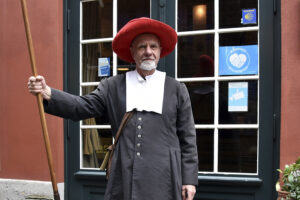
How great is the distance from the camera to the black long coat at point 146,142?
2.35 metres

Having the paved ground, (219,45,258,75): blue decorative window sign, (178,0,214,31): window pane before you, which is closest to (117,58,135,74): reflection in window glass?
(178,0,214,31): window pane

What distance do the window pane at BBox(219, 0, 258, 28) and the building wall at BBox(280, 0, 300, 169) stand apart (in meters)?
0.30

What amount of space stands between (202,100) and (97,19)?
1484 millimetres

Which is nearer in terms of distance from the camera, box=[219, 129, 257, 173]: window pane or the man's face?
the man's face

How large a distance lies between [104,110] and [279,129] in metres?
1.61

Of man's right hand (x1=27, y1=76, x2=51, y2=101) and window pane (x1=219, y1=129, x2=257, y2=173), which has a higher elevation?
man's right hand (x1=27, y1=76, x2=51, y2=101)

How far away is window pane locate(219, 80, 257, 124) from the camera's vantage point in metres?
3.29

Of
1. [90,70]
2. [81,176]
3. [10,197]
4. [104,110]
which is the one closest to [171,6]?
[90,70]

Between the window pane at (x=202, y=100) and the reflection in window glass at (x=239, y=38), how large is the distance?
0.43 metres

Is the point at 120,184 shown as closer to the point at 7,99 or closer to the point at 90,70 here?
the point at 90,70

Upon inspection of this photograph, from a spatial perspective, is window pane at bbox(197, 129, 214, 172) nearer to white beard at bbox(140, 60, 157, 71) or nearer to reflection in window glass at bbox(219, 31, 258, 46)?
reflection in window glass at bbox(219, 31, 258, 46)

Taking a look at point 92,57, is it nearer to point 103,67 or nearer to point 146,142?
point 103,67

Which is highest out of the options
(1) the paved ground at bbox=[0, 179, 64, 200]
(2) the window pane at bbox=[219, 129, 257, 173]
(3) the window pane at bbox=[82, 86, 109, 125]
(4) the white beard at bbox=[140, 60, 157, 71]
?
(4) the white beard at bbox=[140, 60, 157, 71]

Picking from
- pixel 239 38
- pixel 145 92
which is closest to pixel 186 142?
pixel 145 92
